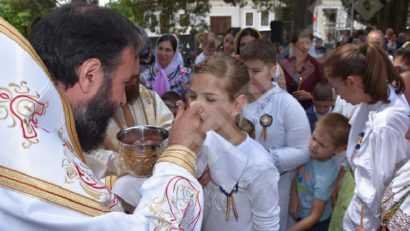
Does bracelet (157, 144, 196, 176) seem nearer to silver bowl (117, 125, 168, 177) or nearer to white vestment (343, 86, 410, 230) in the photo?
silver bowl (117, 125, 168, 177)

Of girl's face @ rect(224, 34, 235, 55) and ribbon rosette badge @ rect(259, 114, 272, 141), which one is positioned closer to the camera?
ribbon rosette badge @ rect(259, 114, 272, 141)

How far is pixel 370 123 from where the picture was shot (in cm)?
221

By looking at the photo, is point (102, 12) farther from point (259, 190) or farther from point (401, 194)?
point (401, 194)

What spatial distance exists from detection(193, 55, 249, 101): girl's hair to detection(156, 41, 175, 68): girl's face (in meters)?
2.88

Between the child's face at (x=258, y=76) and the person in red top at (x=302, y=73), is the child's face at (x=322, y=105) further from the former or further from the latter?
the child's face at (x=258, y=76)

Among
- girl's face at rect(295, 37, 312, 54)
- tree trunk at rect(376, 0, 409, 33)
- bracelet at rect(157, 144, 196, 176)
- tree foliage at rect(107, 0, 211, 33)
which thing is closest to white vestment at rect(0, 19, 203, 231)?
bracelet at rect(157, 144, 196, 176)

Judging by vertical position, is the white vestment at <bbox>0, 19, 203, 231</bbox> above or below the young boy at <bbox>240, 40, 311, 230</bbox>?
above

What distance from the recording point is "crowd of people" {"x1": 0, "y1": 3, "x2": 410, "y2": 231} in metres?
1.05

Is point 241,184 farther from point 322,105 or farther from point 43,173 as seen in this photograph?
point 322,105

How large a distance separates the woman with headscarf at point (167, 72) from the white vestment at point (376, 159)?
2788 mm

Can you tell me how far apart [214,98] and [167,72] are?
3.02 meters

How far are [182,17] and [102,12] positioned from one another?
25103 mm

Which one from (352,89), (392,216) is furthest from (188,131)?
(352,89)

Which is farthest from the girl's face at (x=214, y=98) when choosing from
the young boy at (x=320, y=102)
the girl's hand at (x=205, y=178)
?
the young boy at (x=320, y=102)
